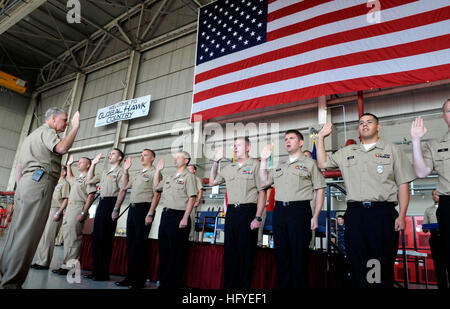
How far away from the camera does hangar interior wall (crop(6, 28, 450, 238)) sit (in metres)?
5.57

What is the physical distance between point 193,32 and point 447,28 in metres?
6.77

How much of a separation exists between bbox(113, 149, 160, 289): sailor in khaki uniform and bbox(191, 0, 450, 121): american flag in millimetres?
3035

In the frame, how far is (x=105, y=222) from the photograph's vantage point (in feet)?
10.9

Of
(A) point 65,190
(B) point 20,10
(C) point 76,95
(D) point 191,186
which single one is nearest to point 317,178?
(D) point 191,186

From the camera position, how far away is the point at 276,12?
590cm

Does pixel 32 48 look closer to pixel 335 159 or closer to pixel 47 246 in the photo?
pixel 47 246

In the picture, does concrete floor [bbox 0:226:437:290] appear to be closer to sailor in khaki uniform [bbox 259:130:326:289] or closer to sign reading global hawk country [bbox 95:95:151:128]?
sailor in khaki uniform [bbox 259:130:326:289]

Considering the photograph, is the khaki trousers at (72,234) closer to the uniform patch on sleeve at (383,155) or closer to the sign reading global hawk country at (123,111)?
the uniform patch on sleeve at (383,155)

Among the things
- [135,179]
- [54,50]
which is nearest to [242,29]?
[135,179]

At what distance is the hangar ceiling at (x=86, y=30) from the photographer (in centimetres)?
980

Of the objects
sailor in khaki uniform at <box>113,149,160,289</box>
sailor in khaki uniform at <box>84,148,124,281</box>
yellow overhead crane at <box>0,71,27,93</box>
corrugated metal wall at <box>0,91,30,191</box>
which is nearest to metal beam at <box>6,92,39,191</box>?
corrugated metal wall at <box>0,91,30,191</box>

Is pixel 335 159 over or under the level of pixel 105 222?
over

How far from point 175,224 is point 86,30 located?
11821 millimetres
